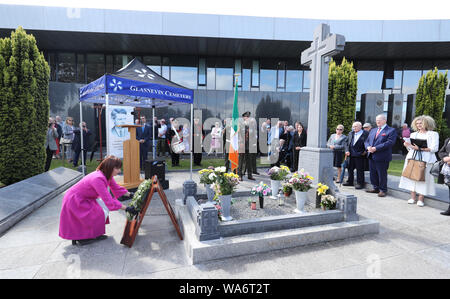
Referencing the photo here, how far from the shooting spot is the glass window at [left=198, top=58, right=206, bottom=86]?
15971 millimetres

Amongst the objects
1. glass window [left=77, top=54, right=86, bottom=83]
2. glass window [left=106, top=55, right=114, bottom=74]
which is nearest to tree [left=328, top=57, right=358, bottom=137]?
glass window [left=106, top=55, right=114, bottom=74]

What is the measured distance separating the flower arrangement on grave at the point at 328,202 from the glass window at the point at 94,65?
16.1m

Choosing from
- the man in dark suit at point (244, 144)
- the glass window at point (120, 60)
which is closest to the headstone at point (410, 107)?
the man in dark suit at point (244, 144)

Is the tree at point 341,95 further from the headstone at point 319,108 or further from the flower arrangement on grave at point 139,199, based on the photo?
the flower arrangement on grave at point 139,199

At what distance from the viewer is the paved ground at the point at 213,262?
8.86 feet

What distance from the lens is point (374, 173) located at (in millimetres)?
6395

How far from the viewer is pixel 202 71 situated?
52.6ft

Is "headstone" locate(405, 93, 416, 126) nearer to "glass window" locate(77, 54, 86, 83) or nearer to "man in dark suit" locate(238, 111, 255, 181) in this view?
"man in dark suit" locate(238, 111, 255, 181)

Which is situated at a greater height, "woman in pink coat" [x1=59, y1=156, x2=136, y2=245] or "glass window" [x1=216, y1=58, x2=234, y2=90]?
"glass window" [x1=216, y1=58, x2=234, y2=90]

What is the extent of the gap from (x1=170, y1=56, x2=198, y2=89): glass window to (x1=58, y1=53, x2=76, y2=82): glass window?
20.9 feet

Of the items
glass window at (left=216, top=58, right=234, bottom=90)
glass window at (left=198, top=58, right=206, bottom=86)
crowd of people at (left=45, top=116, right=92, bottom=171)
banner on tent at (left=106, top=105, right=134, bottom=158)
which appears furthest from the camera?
glass window at (left=216, top=58, right=234, bottom=90)
